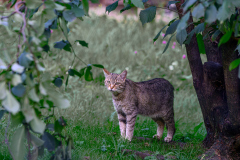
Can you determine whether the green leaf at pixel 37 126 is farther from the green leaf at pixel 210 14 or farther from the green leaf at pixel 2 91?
the green leaf at pixel 210 14

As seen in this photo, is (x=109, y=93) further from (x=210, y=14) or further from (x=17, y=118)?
(x=210, y=14)

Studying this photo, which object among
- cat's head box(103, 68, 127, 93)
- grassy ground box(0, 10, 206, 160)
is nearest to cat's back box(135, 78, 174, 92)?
cat's head box(103, 68, 127, 93)

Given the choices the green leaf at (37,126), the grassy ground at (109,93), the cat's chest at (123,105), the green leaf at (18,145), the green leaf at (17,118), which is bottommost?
the grassy ground at (109,93)

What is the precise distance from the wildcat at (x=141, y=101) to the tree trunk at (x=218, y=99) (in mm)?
846

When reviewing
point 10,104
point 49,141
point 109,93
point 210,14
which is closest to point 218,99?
point 210,14

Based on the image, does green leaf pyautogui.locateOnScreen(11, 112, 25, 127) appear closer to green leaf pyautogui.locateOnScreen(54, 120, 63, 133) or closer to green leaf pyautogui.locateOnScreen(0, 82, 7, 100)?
green leaf pyautogui.locateOnScreen(0, 82, 7, 100)

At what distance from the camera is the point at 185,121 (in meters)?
4.67

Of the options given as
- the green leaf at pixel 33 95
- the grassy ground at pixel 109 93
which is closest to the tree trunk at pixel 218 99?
the grassy ground at pixel 109 93

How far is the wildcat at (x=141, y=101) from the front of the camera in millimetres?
3817

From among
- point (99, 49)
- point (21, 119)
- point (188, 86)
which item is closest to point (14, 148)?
point (21, 119)

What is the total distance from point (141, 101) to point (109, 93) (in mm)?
1369

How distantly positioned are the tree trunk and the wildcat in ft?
2.78

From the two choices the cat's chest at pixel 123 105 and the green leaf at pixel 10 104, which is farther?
the cat's chest at pixel 123 105

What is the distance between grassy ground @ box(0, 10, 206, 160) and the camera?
3.21 meters
